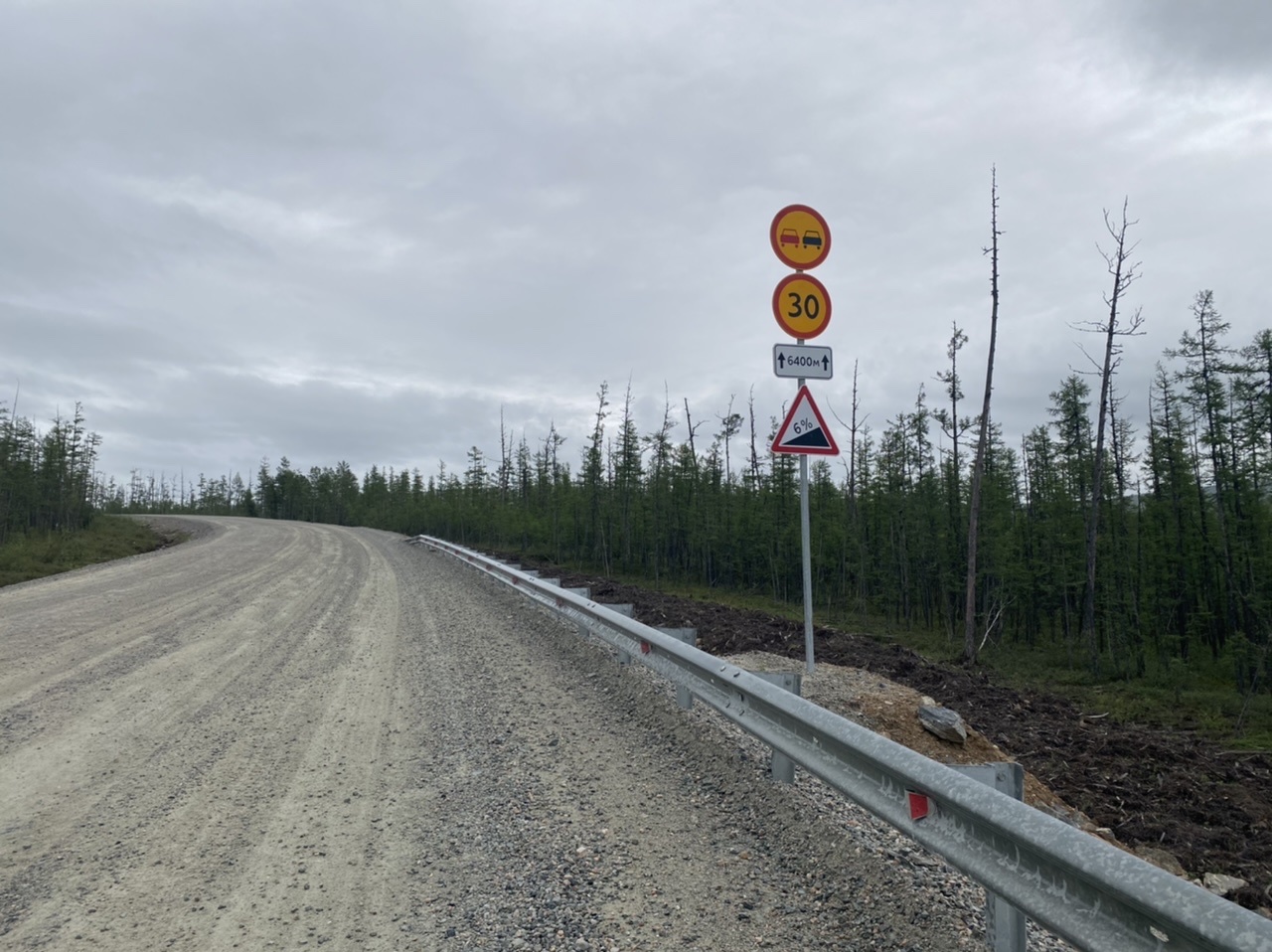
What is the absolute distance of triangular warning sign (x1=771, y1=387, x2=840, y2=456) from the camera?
6590mm

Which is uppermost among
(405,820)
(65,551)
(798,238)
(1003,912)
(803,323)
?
(798,238)

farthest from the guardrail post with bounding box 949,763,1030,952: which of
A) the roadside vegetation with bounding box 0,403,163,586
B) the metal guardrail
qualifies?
the roadside vegetation with bounding box 0,403,163,586

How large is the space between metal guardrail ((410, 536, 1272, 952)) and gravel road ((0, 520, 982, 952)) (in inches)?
14.6

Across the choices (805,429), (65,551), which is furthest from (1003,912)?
(65,551)

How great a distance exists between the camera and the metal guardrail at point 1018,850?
5.41 ft

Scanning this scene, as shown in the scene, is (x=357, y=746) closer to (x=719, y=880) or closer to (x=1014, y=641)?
(x=719, y=880)

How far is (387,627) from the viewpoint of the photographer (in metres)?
9.63

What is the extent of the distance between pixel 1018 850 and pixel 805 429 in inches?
185

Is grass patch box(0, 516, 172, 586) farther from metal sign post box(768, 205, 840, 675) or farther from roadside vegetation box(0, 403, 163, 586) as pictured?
Answer: metal sign post box(768, 205, 840, 675)

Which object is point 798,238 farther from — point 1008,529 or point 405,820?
point 1008,529

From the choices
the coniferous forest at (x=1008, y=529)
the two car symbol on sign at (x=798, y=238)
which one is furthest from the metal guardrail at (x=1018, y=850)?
the coniferous forest at (x=1008, y=529)

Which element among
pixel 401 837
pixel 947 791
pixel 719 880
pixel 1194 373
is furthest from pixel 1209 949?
pixel 1194 373

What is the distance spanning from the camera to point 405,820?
3.76 m

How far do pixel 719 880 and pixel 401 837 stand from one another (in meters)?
1.56
